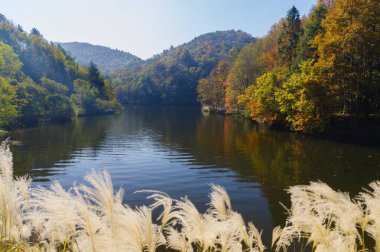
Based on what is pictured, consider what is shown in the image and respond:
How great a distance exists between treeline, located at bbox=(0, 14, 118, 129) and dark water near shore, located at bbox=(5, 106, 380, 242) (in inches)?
496

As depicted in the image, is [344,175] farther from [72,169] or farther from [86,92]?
[86,92]

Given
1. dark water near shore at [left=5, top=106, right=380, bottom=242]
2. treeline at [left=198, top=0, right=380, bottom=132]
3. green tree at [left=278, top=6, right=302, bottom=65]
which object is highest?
green tree at [left=278, top=6, right=302, bottom=65]

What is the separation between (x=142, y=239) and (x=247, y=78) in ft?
258

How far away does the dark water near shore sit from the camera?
63.5 ft

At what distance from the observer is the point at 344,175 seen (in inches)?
898

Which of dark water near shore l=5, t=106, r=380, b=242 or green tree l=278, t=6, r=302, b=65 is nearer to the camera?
dark water near shore l=5, t=106, r=380, b=242

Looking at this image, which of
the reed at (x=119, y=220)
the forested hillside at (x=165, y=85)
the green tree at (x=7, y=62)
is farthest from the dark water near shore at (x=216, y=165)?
the forested hillside at (x=165, y=85)

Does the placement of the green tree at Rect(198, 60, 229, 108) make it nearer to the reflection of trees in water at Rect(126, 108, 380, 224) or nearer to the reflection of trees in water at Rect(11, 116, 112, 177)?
the reflection of trees in water at Rect(126, 108, 380, 224)

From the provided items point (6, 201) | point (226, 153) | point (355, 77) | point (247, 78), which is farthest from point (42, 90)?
point (6, 201)

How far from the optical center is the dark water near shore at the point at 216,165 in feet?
63.5

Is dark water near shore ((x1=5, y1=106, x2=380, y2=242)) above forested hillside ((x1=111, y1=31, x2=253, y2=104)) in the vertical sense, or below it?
below

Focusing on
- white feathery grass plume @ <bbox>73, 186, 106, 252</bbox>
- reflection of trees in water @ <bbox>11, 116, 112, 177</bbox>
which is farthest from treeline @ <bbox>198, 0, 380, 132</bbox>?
white feathery grass plume @ <bbox>73, 186, 106, 252</bbox>

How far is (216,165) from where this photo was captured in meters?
27.3

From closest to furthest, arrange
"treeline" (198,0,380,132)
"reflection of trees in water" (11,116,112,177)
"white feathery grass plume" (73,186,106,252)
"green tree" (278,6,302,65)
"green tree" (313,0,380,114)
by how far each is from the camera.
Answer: "white feathery grass plume" (73,186,106,252)
"reflection of trees in water" (11,116,112,177)
"green tree" (313,0,380,114)
"treeline" (198,0,380,132)
"green tree" (278,6,302,65)
